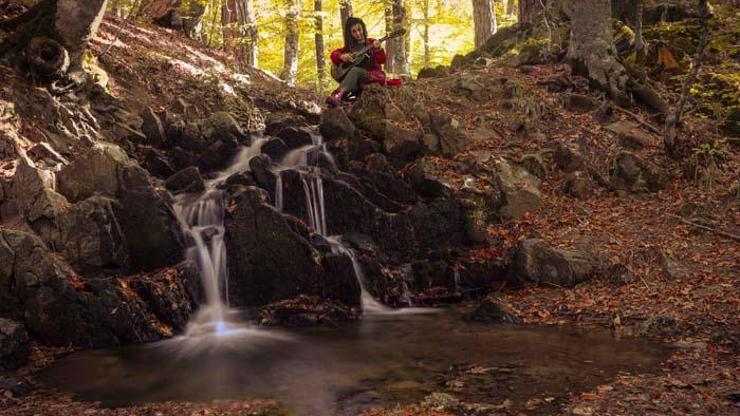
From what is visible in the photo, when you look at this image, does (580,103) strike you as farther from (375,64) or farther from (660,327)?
(660,327)

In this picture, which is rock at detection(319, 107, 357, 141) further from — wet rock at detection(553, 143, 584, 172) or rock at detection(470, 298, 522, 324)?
rock at detection(470, 298, 522, 324)

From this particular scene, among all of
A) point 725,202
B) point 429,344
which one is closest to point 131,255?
point 429,344

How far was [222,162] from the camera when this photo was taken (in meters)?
12.4

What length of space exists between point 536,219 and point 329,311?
4.71 m

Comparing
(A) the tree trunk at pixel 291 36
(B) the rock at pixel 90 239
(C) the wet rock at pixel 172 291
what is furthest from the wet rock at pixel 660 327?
(A) the tree trunk at pixel 291 36

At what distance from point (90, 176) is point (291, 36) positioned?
13.0 metres

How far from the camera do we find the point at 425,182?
11.2 meters

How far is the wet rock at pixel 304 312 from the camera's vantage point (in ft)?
29.2

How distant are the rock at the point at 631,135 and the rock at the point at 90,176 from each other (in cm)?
1042

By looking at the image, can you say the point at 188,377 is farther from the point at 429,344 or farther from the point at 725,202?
the point at 725,202

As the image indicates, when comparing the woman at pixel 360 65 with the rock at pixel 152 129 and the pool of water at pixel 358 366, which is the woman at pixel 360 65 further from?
the pool of water at pixel 358 366

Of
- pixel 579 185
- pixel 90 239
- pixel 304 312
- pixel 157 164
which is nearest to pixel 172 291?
pixel 90 239

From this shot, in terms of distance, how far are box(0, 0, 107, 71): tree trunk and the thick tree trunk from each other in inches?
279

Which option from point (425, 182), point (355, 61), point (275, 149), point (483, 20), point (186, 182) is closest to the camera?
point (186, 182)
